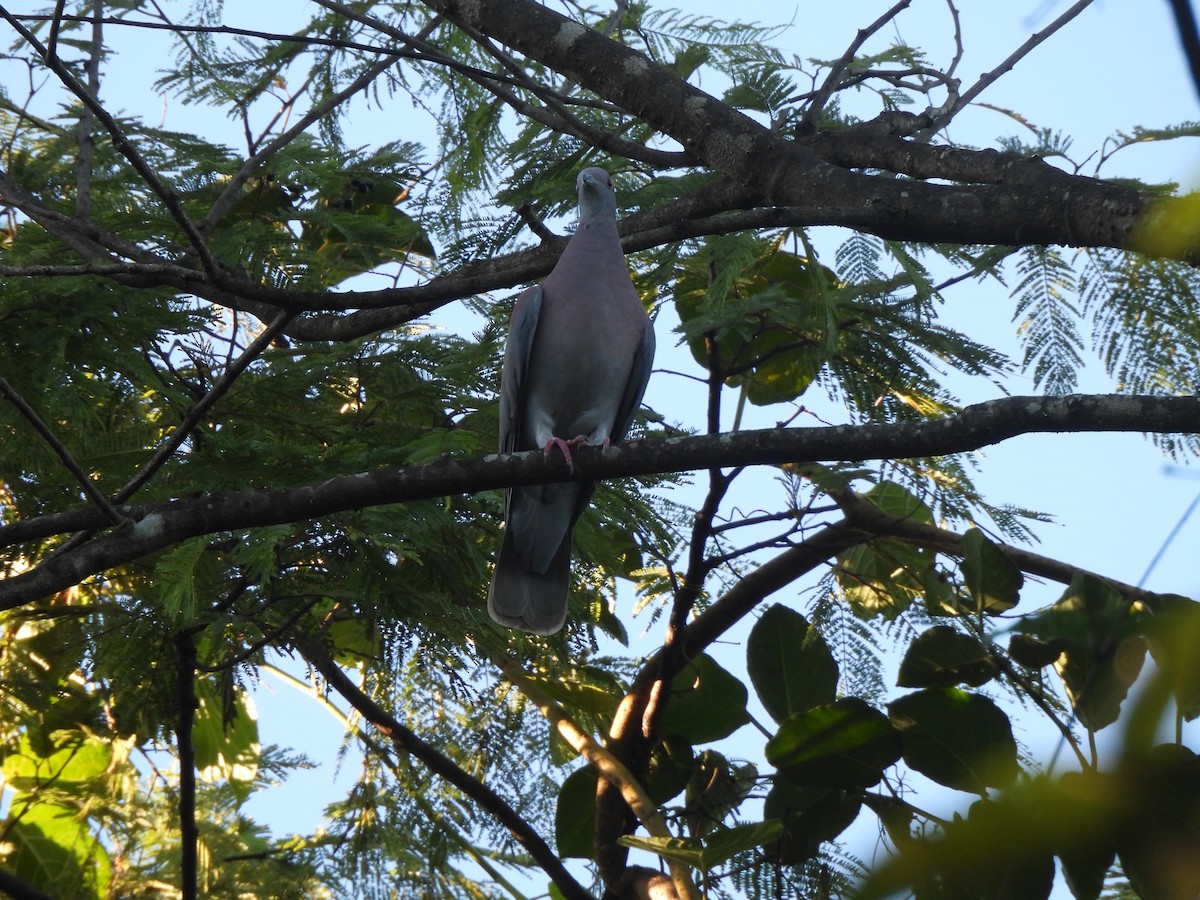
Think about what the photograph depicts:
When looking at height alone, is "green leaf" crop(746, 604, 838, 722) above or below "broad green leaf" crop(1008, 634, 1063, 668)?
above

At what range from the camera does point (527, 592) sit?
14.0 ft

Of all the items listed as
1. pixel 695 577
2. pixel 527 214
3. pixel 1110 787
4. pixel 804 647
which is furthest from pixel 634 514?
pixel 1110 787

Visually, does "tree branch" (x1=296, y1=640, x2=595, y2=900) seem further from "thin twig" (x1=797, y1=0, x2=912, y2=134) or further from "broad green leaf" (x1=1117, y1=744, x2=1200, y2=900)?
"broad green leaf" (x1=1117, y1=744, x2=1200, y2=900)

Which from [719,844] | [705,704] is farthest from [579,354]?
[719,844]

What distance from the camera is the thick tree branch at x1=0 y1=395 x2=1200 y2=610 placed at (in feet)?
8.45

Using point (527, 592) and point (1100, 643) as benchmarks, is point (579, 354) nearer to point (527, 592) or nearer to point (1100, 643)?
point (527, 592)

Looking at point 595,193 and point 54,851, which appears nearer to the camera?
point 595,193

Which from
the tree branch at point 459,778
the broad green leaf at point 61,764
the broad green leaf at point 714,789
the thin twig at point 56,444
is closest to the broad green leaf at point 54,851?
the broad green leaf at point 61,764

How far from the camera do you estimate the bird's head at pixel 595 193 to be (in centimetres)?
433

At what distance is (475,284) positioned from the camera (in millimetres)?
2943

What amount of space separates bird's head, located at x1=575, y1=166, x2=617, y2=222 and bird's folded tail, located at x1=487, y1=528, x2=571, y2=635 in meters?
1.24

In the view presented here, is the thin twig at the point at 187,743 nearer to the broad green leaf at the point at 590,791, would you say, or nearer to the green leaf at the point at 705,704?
the broad green leaf at the point at 590,791

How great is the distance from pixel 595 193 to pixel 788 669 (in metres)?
2.04

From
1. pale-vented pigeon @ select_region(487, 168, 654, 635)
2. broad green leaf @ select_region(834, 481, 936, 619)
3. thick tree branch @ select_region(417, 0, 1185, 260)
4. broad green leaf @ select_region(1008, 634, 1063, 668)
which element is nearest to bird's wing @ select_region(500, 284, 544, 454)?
pale-vented pigeon @ select_region(487, 168, 654, 635)
